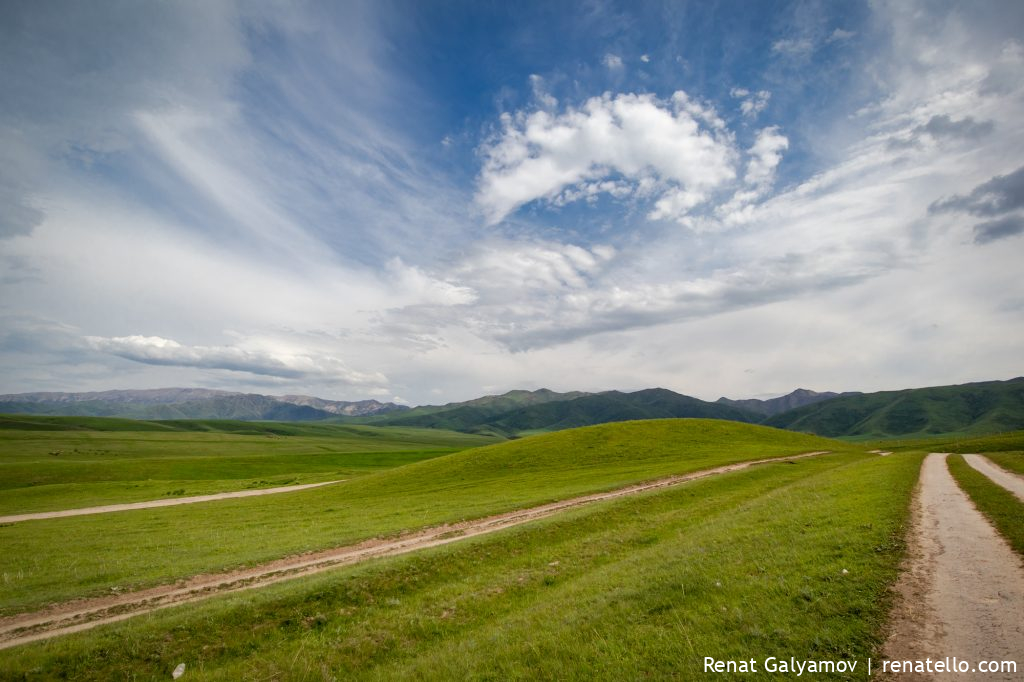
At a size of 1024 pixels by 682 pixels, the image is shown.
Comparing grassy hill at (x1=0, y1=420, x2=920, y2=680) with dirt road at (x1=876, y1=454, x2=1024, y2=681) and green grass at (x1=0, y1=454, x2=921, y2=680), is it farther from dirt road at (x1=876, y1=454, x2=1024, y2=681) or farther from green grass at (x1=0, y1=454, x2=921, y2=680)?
dirt road at (x1=876, y1=454, x2=1024, y2=681)

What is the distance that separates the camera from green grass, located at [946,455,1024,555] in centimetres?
1580

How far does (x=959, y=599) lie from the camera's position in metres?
10.7

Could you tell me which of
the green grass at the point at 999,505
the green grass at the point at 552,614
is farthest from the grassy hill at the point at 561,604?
the green grass at the point at 999,505

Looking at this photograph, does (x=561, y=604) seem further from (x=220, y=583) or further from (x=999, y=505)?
(x=999, y=505)

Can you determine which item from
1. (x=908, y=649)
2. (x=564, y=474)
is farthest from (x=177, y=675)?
(x=564, y=474)

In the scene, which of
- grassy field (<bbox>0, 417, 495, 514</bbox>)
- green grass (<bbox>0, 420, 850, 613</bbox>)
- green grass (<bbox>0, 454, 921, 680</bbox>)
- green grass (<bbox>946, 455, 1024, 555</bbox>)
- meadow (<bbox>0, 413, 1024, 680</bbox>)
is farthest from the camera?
grassy field (<bbox>0, 417, 495, 514</bbox>)

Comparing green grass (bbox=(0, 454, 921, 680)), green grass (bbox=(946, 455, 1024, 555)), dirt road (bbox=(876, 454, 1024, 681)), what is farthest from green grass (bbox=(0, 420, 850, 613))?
dirt road (bbox=(876, 454, 1024, 681))

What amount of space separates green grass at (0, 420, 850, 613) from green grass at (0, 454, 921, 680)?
8.67 m

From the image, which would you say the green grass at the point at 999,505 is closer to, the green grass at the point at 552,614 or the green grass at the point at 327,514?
the green grass at the point at 552,614

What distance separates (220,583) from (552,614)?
53.7 ft

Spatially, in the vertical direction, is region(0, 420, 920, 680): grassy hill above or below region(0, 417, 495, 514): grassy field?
above

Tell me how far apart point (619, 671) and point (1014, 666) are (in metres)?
7.19

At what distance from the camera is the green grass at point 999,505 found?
51.8ft

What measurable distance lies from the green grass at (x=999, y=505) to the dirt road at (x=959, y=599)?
1.37 feet
